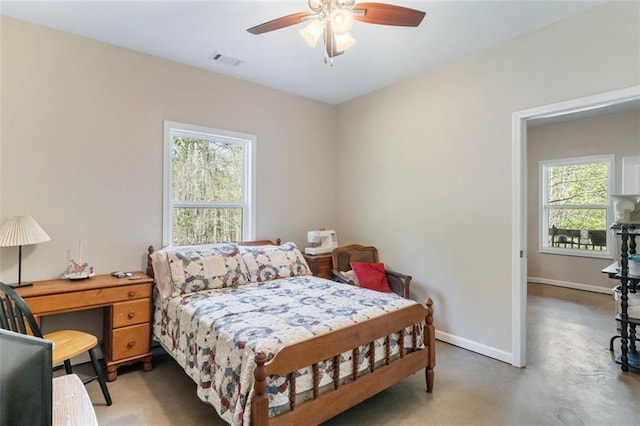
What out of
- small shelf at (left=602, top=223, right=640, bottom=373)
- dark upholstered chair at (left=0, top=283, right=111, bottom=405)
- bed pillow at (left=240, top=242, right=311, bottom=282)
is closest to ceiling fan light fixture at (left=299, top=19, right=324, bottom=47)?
bed pillow at (left=240, top=242, right=311, bottom=282)

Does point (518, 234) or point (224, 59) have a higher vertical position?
point (224, 59)

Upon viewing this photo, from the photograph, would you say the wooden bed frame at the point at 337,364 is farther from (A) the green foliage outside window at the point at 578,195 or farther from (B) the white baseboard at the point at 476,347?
(A) the green foliage outside window at the point at 578,195

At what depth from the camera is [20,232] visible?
2.39 metres

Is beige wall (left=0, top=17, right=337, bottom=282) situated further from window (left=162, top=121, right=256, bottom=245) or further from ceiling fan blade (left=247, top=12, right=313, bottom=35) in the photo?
ceiling fan blade (left=247, top=12, right=313, bottom=35)

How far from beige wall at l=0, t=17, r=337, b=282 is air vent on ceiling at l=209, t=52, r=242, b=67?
311mm

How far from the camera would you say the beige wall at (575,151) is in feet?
16.4

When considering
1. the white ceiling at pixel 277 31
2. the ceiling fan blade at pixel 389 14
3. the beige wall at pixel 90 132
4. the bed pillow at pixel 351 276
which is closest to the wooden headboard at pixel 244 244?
the beige wall at pixel 90 132

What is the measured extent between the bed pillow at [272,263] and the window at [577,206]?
16.1 feet

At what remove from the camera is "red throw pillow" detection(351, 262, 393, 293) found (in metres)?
3.59

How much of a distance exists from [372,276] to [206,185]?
6.94 feet

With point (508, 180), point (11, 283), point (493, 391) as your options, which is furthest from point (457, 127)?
point (11, 283)

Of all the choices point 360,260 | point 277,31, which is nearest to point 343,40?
point 277,31

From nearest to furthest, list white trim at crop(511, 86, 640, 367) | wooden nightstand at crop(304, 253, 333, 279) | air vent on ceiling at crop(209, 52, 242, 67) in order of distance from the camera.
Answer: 1. white trim at crop(511, 86, 640, 367)
2. air vent on ceiling at crop(209, 52, 242, 67)
3. wooden nightstand at crop(304, 253, 333, 279)

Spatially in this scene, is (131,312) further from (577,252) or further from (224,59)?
(577,252)
